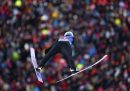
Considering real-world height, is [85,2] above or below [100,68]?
above

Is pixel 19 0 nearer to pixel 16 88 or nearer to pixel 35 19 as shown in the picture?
pixel 35 19

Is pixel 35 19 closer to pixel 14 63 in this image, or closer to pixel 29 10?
pixel 29 10

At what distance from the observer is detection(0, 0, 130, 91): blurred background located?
23469 millimetres

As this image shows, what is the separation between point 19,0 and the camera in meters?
26.5

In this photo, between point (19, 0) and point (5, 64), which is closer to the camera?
point (5, 64)

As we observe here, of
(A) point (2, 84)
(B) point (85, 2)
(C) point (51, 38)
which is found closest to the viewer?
(A) point (2, 84)

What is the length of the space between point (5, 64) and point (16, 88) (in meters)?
1.24

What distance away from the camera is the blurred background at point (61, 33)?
2347 centimetres

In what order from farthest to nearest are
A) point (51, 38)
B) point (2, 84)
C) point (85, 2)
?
point (85, 2)
point (51, 38)
point (2, 84)

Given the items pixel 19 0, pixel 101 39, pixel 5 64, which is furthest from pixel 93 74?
pixel 19 0

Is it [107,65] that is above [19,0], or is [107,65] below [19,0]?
below

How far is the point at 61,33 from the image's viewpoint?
2519 cm

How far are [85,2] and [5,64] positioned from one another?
5.15 metres

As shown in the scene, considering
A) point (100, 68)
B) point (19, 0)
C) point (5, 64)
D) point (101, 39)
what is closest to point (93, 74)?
point (100, 68)
